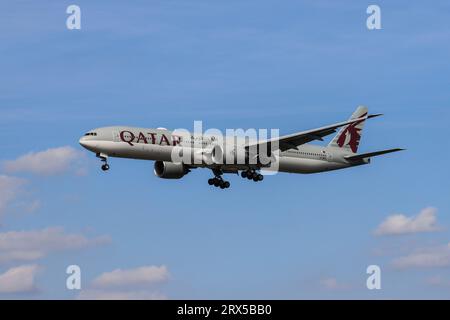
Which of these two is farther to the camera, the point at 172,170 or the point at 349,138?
the point at 349,138

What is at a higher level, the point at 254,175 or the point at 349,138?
the point at 349,138

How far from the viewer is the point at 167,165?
279 ft

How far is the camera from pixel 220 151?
80250 mm

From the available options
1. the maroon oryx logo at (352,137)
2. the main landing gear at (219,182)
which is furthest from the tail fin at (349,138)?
the main landing gear at (219,182)

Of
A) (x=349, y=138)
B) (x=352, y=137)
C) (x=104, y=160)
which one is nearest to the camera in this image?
(x=104, y=160)

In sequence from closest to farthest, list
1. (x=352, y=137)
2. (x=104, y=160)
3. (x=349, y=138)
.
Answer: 1. (x=104, y=160)
2. (x=349, y=138)
3. (x=352, y=137)

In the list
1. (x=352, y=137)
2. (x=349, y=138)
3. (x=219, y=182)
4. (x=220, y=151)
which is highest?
(x=352, y=137)

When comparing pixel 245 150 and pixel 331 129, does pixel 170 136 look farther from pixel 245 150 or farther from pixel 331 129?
pixel 331 129

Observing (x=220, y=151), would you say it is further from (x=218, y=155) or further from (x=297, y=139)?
(x=297, y=139)

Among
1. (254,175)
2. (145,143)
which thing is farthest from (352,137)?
(145,143)
